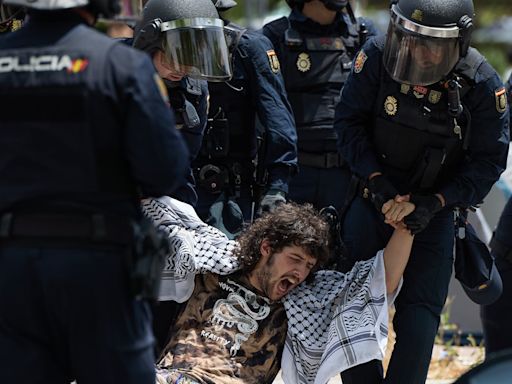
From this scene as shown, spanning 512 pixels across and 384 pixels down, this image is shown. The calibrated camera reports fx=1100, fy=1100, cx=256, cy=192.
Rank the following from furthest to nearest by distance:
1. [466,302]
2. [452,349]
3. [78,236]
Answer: [466,302] < [452,349] < [78,236]

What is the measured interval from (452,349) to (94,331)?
355cm

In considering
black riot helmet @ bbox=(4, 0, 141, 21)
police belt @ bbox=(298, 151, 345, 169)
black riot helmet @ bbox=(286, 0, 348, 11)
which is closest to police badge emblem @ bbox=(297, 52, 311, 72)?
black riot helmet @ bbox=(286, 0, 348, 11)

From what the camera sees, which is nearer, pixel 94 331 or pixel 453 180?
pixel 94 331

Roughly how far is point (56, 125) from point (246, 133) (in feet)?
7.12

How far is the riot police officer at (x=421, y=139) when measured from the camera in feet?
13.8

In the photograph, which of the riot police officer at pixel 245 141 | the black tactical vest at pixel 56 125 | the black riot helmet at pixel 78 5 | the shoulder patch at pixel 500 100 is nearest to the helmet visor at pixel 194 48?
the riot police officer at pixel 245 141

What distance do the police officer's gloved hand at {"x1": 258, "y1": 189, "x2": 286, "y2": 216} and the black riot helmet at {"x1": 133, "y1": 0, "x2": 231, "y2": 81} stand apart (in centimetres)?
62

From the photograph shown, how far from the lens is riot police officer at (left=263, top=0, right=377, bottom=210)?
219 inches

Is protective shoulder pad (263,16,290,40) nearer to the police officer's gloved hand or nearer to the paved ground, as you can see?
the police officer's gloved hand

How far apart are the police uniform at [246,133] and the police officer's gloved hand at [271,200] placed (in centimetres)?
2

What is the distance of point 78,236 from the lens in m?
2.86

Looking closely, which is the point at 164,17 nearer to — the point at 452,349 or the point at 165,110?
the point at 165,110

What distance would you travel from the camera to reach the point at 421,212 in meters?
4.24

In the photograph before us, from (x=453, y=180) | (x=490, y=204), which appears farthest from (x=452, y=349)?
(x=453, y=180)
